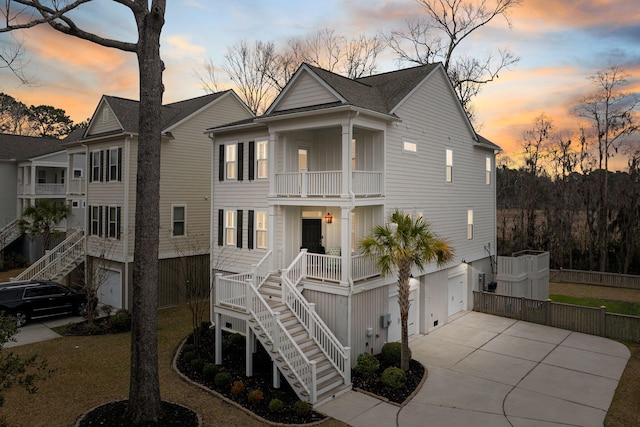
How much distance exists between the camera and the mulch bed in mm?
9266

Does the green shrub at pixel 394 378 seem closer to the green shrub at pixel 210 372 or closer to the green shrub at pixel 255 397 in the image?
the green shrub at pixel 255 397

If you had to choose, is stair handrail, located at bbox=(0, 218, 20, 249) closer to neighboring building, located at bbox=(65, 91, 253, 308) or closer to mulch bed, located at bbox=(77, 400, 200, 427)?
neighboring building, located at bbox=(65, 91, 253, 308)

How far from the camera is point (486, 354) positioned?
14.7 metres

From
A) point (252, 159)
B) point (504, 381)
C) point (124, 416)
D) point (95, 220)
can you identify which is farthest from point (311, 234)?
point (95, 220)

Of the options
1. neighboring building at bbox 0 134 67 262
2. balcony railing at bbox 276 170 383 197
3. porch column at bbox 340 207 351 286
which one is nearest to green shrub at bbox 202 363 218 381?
porch column at bbox 340 207 351 286

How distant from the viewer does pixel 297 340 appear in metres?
12.3

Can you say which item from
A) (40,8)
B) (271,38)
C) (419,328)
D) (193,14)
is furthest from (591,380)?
(271,38)

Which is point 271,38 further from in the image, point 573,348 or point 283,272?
point 573,348

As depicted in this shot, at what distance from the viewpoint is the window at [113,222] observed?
2038cm

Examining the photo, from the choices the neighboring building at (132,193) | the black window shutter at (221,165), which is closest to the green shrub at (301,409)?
the black window shutter at (221,165)

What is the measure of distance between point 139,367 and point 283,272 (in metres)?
5.33

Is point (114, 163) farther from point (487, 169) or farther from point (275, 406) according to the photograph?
point (487, 169)

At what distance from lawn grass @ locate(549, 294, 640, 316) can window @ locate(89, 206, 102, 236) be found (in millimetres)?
26501

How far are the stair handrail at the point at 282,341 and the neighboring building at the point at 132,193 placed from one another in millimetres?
9640
